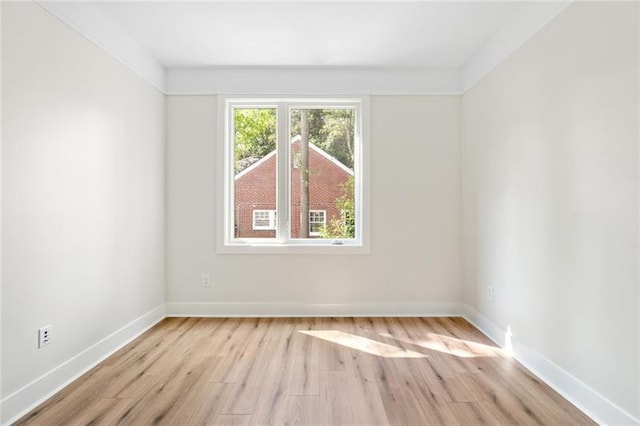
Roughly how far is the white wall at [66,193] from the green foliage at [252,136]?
0.92 metres

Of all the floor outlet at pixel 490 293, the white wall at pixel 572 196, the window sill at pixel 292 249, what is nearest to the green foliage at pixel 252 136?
the window sill at pixel 292 249

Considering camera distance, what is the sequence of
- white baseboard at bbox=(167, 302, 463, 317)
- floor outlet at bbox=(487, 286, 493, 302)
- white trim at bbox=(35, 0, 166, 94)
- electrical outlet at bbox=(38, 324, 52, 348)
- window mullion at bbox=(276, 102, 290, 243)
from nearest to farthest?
1. electrical outlet at bbox=(38, 324, 52, 348)
2. white trim at bbox=(35, 0, 166, 94)
3. floor outlet at bbox=(487, 286, 493, 302)
4. white baseboard at bbox=(167, 302, 463, 317)
5. window mullion at bbox=(276, 102, 290, 243)

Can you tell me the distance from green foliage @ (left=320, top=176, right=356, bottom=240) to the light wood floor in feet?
3.37

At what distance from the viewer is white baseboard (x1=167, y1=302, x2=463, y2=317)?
3799 mm

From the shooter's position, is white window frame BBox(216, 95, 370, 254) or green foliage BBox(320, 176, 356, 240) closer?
white window frame BBox(216, 95, 370, 254)

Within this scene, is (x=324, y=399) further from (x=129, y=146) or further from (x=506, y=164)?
(x=129, y=146)

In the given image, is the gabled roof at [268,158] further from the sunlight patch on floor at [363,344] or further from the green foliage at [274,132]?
the sunlight patch on floor at [363,344]

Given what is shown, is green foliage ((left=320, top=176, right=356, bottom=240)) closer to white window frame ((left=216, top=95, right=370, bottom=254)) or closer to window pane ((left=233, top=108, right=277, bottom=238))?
white window frame ((left=216, top=95, right=370, bottom=254))

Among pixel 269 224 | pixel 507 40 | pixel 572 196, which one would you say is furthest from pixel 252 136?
pixel 572 196

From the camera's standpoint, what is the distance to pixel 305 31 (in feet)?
9.81

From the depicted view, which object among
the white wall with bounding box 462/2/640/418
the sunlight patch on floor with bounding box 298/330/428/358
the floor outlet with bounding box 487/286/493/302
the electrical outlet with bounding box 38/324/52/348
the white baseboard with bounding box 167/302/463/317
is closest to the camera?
the white wall with bounding box 462/2/640/418

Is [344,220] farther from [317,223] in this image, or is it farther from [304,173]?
[304,173]

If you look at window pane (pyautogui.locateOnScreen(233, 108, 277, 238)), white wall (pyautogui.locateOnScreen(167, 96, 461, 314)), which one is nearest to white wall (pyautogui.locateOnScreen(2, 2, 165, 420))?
white wall (pyautogui.locateOnScreen(167, 96, 461, 314))

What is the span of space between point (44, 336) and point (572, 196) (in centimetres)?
317
